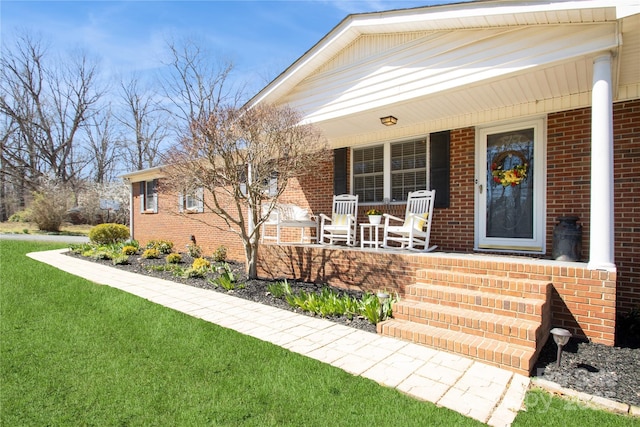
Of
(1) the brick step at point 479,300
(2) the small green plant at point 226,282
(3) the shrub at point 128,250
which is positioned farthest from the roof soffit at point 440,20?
(3) the shrub at point 128,250

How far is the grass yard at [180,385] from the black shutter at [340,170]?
395 centimetres

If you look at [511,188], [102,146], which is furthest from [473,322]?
[102,146]

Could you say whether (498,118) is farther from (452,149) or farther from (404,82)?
(404,82)

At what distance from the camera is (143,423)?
2.10 metres

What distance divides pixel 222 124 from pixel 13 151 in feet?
87.5

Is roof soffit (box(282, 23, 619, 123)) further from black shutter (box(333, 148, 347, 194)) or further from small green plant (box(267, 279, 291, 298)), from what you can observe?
small green plant (box(267, 279, 291, 298))

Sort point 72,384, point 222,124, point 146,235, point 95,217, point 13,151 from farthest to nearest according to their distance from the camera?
point 13,151, point 95,217, point 146,235, point 222,124, point 72,384

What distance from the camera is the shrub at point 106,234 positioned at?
1152cm

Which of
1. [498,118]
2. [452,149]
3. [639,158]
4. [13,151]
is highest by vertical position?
[13,151]

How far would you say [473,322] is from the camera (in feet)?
11.1

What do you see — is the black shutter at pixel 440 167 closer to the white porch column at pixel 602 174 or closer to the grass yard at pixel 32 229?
the white porch column at pixel 602 174

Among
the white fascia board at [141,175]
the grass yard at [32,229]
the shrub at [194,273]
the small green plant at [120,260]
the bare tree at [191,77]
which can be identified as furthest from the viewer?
the bare tree at [191,77]

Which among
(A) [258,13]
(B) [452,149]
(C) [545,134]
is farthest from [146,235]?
(C) [545,134]

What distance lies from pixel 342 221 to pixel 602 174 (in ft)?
13.2
